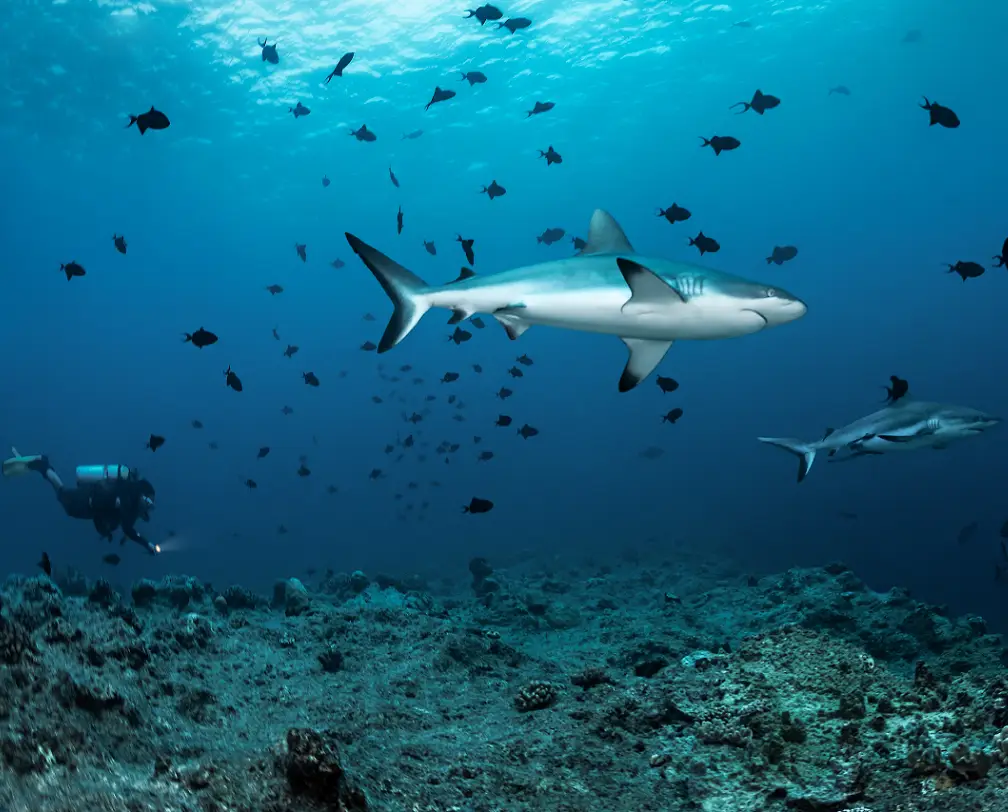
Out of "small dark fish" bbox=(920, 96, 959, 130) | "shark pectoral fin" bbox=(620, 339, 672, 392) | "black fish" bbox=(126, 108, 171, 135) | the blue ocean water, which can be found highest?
"black fish" bbox=(126, 108, 171, 135)

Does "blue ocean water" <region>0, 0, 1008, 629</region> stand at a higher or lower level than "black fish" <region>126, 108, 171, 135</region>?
lower

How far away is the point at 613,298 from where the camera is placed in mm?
5691

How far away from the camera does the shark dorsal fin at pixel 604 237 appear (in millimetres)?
6867

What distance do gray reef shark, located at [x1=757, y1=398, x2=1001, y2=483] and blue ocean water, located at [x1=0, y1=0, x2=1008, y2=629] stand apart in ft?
62.8

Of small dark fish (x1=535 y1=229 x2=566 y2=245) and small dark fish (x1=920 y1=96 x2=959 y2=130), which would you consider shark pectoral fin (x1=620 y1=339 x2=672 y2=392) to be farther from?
small dark fish (x1=535 y1=229 x2=566 y2=245)

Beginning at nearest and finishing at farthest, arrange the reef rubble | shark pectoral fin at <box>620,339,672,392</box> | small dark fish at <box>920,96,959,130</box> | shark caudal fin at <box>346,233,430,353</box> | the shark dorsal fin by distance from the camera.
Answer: the reef rubble < shark pectoral fin at <box>620,339,672,392</box> < shark caudal fin at <box>346,233,430,353</box> < the shark dorsal fin < small dark fish at <box>920,96,959,130</box>

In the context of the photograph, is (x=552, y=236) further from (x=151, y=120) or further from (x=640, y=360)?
(x=640, y=360)

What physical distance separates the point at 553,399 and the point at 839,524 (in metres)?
119

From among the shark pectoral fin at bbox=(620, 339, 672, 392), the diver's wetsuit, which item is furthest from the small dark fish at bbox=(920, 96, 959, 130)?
the diver's wetsuit

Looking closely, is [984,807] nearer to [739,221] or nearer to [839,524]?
[839,524]

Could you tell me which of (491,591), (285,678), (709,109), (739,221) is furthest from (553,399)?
(285,678)

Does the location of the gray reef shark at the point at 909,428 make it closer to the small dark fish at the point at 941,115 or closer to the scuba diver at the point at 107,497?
the small dark fish at the point at 941,115

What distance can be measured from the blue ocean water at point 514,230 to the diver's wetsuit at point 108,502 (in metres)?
4.94

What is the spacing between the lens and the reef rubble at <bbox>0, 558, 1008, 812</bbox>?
2.83 metres
